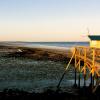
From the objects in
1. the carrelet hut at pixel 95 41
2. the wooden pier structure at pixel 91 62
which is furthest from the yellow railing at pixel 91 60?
the carrelet hut at pixel 95 41

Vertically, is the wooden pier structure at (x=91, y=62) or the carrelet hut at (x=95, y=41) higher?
the carrelet hut at (x=95, y=41)

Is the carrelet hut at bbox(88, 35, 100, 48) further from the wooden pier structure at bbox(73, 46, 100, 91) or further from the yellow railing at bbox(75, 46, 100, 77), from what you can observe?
the yellow railing at bbox(75, 46, 100, 77)

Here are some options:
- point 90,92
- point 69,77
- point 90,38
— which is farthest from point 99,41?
point 90,92

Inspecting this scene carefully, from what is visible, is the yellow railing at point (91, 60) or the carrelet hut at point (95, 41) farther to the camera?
the carrelet hut at point (95, 41)

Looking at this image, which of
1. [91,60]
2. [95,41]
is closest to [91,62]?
[91,60]

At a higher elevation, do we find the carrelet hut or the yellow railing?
the carrelet hut

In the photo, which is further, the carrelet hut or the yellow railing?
the carrelet hut

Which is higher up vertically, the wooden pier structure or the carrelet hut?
the carrelet hut

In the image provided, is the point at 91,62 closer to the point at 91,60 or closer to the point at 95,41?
the point at 91,60

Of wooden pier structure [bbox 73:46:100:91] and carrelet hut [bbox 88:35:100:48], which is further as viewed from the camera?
carrelet hut [bbox 88:35:100:48]

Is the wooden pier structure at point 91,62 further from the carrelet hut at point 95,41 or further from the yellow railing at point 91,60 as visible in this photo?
the carrelet hut at point 95,41

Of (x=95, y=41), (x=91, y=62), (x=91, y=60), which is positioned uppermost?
(x=95, y=41)

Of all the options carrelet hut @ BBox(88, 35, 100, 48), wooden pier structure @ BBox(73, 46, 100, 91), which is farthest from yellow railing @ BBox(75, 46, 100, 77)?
carrelet hut @ BBox(88, 35, 100, 48)

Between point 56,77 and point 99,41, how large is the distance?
6492 millimetres
